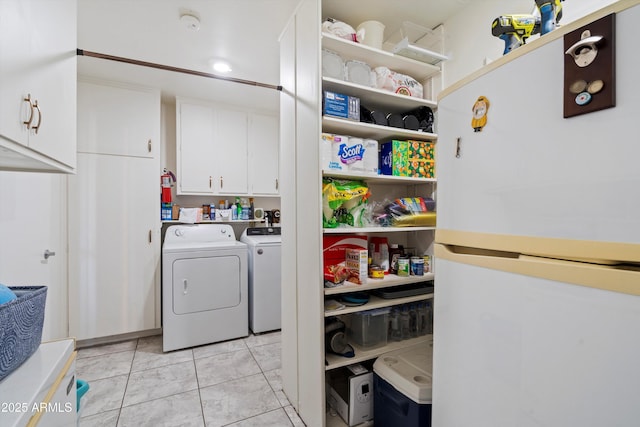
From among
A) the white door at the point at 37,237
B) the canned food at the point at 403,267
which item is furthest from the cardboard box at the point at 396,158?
the white door at the point at 37,237

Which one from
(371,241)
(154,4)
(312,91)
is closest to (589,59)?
(312,91)

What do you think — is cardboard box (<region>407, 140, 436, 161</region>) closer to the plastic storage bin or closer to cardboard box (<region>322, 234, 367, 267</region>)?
cardboard box (<region>322, 234, 367, 267</region>)

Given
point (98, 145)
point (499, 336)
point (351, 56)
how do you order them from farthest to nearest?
point (98, 145) → point (351, 56) → point (499, 336)

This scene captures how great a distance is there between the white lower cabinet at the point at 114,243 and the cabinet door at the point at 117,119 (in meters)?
0.02

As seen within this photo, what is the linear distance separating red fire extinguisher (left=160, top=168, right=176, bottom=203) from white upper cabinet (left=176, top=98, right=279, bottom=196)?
0.13m

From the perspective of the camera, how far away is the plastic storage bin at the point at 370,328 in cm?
170

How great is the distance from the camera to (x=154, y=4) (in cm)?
172

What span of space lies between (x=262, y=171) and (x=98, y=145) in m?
1.63

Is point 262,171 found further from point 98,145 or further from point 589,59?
point 589,59

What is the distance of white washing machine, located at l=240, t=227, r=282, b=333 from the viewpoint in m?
2.89

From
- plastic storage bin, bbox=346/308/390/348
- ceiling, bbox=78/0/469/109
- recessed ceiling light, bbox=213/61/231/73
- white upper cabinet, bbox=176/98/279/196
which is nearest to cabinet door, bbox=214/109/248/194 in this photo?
white upper cabinet, bbox=176/98/279/196

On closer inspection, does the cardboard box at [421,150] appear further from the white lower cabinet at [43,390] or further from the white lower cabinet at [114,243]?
the white lower cabinet at [114,243]

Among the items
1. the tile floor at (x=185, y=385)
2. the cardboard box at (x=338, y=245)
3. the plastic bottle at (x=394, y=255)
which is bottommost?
the tile floor at (x=185, y=385)

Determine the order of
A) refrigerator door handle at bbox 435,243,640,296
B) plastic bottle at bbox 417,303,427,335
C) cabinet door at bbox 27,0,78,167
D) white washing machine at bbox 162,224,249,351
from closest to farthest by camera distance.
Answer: refrigerator door handle at bbox 435,243,640,296, cabinet door at bbox 27,0,78,167, plastic bottle at bbox 417,303,427,335, white washing machine at bbox 162,224,249,351
